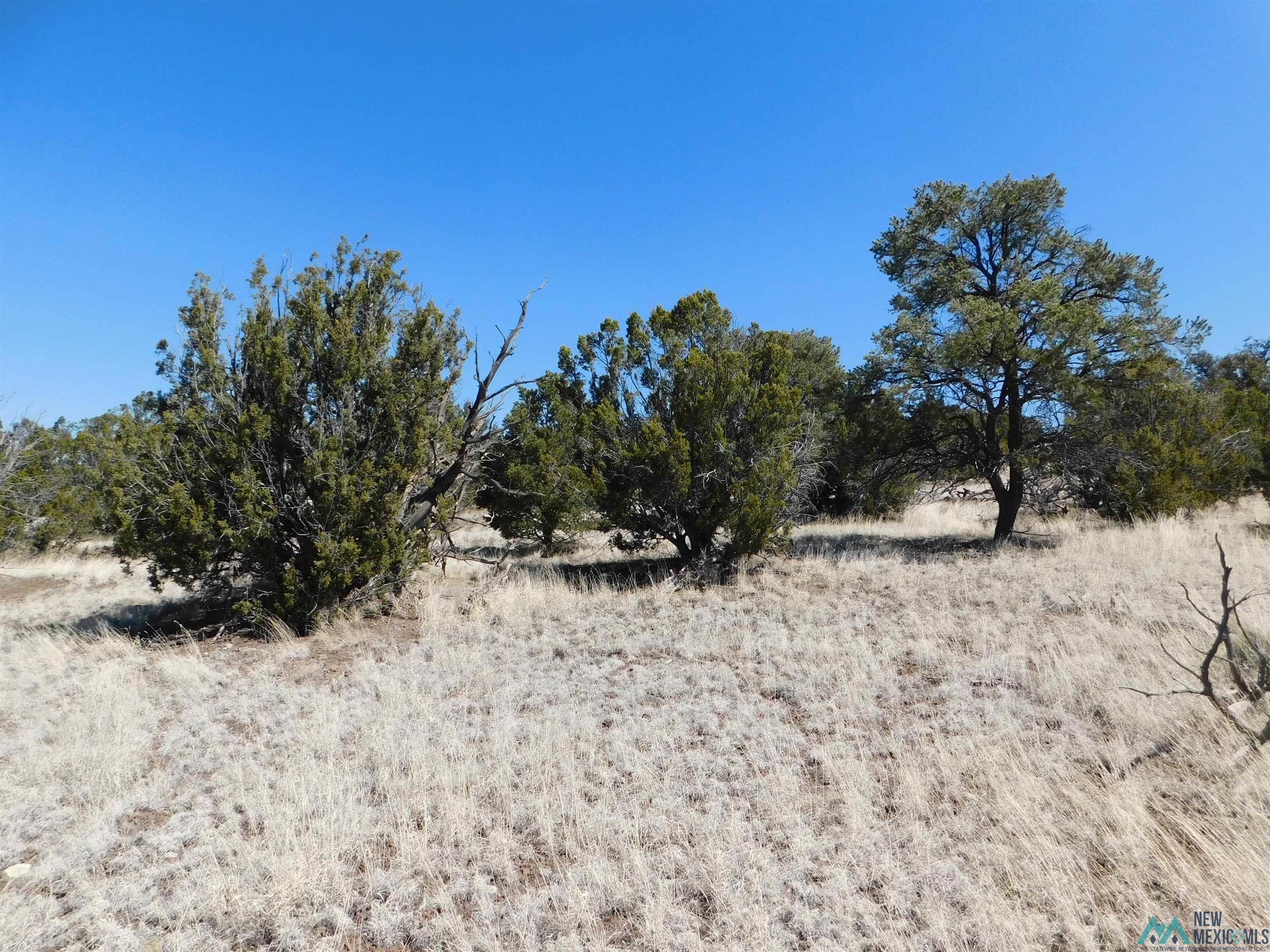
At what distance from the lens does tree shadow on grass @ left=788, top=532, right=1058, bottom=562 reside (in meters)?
11.9

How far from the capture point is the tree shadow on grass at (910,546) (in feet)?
39.1

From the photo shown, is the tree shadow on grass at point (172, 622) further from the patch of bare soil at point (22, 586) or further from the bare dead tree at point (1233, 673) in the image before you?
the bare dead tree at point (1233, 673)

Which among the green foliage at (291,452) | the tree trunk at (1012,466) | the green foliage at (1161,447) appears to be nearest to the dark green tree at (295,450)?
the green foliage at (291,452)

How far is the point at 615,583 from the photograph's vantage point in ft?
36.2

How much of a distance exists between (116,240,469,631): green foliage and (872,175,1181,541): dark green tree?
29.1 ft

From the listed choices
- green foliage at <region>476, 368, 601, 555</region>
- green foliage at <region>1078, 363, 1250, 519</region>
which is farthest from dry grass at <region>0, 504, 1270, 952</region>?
green foliage at <region>1078, 363, 1250, 519</region>

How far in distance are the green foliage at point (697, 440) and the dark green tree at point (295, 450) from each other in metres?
3.29

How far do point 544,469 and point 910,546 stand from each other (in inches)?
308

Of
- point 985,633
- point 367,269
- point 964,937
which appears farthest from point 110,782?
point 985,633

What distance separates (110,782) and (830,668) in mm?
5685

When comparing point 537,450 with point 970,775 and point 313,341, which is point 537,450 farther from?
point 970,775

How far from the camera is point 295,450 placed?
8547mm

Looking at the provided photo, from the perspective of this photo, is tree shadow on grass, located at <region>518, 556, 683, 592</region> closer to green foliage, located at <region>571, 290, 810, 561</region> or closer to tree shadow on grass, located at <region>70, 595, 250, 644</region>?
green foliage, located at <region>571, 290, 810, 561</region>

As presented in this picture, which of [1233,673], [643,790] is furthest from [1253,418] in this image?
[643,790]
